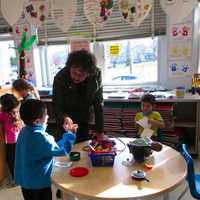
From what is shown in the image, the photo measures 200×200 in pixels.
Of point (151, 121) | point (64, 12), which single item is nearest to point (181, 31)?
point (151, 121)

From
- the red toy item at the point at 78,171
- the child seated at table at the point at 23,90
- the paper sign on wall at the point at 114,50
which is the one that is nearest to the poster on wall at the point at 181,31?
the paper sign on wall at the point at 114,50

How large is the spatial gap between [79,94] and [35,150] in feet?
2.06

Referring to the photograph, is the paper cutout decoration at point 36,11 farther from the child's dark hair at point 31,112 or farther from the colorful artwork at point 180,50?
the child's dark hair at point 31,112

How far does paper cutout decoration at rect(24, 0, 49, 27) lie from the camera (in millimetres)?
3068

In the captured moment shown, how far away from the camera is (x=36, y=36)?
3.31 m

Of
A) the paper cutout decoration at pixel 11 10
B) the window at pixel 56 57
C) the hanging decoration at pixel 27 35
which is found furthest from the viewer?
the window at pixel 56 57

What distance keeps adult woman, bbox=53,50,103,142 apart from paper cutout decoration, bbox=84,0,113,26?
4.13 ft

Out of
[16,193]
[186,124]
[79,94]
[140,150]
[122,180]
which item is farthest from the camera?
[186,124]

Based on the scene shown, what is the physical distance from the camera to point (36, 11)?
10.1 ft

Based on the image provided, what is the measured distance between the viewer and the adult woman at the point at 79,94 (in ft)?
5.74

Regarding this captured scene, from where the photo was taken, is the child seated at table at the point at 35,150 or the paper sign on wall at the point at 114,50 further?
the paper sign on wall at the point at 114,50

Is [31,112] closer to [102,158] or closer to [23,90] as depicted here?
[102,158]

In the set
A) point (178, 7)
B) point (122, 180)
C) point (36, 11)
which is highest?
point (36, 11)

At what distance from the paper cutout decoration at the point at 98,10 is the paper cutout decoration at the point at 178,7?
0.59 metres
